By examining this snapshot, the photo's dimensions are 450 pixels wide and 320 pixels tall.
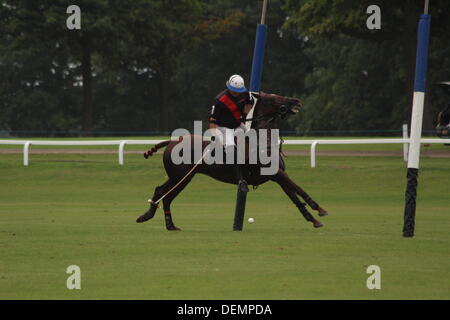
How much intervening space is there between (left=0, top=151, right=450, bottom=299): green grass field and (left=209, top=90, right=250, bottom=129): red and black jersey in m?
1.83

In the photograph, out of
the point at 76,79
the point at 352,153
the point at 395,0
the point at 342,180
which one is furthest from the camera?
the point at 76,79

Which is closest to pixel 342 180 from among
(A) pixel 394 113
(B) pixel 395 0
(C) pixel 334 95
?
(B) pixel 395 0

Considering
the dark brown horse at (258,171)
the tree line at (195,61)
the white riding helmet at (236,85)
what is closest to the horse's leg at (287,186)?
the dark brown horse at (258,171)

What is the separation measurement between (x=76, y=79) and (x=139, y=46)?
15681mm

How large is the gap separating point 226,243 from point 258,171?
94.4 inches

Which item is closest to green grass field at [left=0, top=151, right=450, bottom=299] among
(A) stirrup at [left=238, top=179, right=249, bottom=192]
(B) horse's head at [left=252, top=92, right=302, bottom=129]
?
(A) stirrup at [left=238, top=179, right=249, bottom=192]

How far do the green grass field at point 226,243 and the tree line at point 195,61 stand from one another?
56.8 ft

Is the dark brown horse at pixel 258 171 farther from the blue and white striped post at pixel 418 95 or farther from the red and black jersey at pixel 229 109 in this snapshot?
the blue and white striped post at pixel 418 95

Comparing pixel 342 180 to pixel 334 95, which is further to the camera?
pixel 334 95

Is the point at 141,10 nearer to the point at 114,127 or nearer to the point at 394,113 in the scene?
the point at 394,113

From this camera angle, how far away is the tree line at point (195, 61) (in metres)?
48.3

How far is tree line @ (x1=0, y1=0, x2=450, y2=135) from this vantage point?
48281 mm

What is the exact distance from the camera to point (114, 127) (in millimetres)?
86438

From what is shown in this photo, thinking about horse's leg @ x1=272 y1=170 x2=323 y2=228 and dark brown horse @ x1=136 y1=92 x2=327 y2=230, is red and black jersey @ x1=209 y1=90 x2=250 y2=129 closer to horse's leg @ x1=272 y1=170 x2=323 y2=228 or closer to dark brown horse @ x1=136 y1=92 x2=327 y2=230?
dark brown horse @ x1=136 y1=92 x2=327 y2=230
